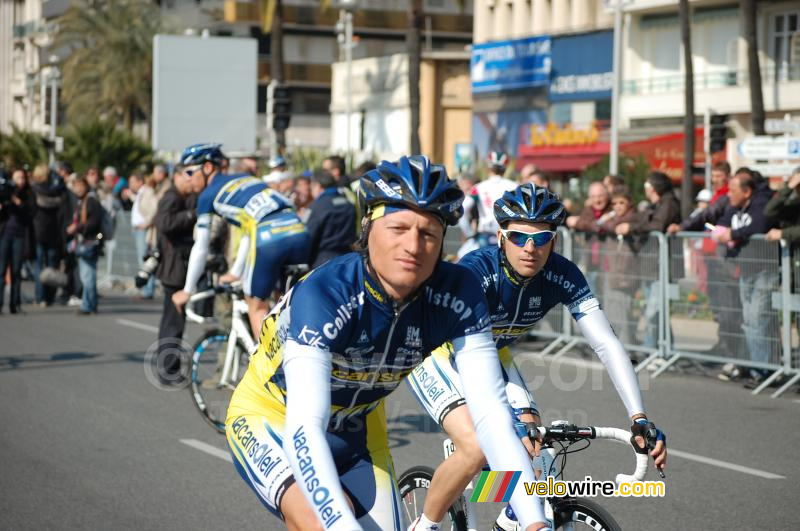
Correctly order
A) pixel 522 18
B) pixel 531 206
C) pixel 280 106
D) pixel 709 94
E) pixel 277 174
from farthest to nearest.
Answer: pixel 522 18 < pixel 709 94 < pixel 280 106 < pixel 277 174 < pixel 531 206

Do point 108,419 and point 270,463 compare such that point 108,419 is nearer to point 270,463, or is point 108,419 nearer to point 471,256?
point 471,256

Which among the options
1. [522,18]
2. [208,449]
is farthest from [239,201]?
[522,18]

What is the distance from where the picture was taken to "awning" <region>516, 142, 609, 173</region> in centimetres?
4541

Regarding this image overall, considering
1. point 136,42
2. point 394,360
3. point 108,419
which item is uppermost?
point 136,42

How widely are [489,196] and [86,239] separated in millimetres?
7449

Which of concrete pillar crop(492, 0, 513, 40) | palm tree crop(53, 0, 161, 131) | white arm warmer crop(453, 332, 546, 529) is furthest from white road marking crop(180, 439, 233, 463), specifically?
palm tree crop(53, 0, 161, 131)

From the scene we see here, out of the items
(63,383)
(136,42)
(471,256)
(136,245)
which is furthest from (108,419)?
(136,42)

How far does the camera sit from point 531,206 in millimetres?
5688

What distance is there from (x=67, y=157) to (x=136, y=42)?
58.0 feet

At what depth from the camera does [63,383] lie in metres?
12.2

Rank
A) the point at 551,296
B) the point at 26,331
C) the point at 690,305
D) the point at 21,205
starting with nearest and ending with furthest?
the point at 551,296, the point at 690,305, the point at 26,331, the point at 21,205

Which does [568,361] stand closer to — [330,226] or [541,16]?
[330,226]

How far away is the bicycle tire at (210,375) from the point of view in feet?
33.0

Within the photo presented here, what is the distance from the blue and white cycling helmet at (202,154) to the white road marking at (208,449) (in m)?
2.37
